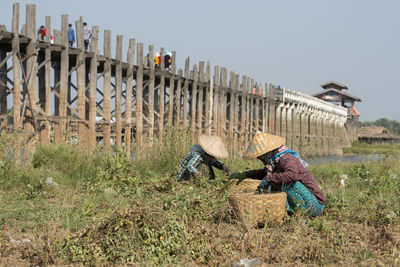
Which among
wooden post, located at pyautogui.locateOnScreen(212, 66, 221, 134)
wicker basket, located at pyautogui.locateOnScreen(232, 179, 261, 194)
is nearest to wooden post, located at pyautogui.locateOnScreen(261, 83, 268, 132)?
wooden post, located at pyautogui.locateOnScreen(212, 66, 221, 134)

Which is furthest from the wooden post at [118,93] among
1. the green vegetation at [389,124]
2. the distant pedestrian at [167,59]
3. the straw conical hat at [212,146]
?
the green vegetation at [389,124]

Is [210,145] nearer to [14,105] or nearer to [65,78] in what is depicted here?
[14,105]

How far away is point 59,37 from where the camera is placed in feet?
35.4

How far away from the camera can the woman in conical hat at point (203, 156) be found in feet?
20.5

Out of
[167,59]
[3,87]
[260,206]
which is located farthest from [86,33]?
[260,206]

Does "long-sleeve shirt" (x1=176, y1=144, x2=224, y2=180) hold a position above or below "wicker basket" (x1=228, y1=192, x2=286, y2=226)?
above

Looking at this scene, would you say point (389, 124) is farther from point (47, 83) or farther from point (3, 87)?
point (3, 87)

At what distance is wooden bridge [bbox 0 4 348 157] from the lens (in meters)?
9.81

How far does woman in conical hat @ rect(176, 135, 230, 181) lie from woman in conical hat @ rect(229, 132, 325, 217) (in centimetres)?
126

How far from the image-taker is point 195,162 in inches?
248

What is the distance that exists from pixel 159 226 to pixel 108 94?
9108 millimetres

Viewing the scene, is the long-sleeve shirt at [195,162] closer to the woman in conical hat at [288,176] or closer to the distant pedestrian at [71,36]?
the woman in conical hat at [288,176]

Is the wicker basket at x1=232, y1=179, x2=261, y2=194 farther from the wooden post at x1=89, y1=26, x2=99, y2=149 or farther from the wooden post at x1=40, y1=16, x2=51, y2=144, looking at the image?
the wooden post at x1=89, y1=26, x2=99, y2=149

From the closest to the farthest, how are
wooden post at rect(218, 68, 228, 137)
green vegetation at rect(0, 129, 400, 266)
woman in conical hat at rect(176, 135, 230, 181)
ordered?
green vegetation at rect(0, 129, 400, 266) < woman in conical hat at rect(176, 135, 230, 181) < wooden post at rect(218, 68, 228, 137)
